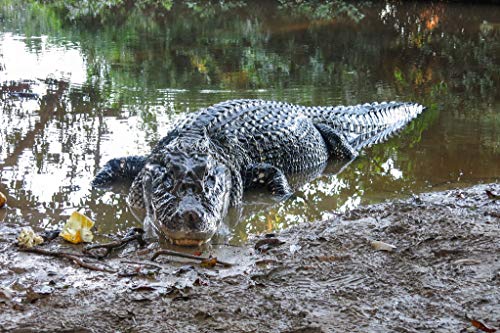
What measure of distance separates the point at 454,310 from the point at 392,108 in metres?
5.08

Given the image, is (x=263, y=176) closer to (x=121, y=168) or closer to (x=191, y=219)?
(x=121, y=168)

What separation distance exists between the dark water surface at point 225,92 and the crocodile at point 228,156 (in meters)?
0.23

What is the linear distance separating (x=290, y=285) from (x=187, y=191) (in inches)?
48.5

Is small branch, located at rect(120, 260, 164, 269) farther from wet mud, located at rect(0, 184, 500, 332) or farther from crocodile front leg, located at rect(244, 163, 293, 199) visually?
crocodile front leg, located at rect(244, 163, 293, 199)

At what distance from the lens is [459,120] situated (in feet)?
24.9

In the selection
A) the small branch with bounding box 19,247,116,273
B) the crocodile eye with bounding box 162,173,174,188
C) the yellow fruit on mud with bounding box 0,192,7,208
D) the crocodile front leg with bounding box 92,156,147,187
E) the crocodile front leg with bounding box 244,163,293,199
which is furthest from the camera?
the crocodile front leg with bounding box 244,163,293,199

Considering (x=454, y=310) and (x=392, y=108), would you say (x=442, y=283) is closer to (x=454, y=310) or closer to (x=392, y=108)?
(x=454, y=310)

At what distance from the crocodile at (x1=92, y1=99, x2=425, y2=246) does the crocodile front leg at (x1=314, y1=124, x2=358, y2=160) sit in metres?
0.01

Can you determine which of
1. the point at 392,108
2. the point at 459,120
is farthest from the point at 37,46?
the point at 459,120

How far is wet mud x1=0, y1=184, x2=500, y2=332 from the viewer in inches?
114

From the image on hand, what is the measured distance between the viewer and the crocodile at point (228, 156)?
13.8ft

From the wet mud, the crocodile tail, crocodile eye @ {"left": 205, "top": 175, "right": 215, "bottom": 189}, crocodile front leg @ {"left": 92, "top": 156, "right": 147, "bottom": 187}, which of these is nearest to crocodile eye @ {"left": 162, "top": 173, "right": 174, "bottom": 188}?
crocodile eye @ {"left": 205, "top": 175, "right": 215, "bottom": 189}

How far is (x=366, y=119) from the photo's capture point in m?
7.44

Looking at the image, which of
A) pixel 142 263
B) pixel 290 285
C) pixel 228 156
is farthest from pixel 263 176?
pixel 290 285
